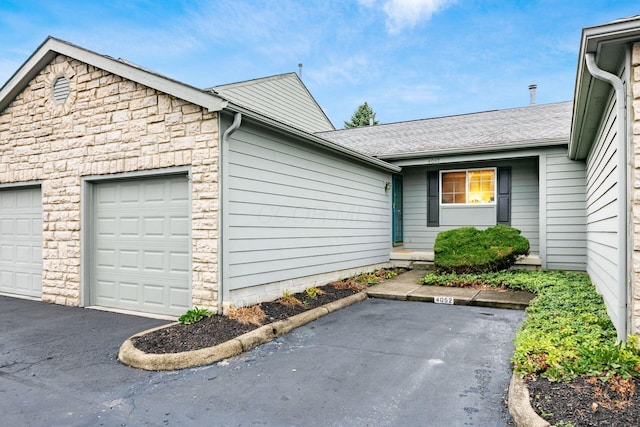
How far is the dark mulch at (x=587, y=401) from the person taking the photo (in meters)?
2.52

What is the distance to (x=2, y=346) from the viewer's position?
4.60m

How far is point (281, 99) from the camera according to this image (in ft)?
51.4

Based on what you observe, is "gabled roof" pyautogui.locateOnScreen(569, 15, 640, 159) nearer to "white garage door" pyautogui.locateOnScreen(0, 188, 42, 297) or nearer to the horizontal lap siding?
the horizontal lap siding

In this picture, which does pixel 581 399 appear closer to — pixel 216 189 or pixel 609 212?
pixel 609 212

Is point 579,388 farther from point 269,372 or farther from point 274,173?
point 274,173

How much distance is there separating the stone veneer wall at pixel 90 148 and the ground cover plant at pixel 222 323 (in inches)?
13.6

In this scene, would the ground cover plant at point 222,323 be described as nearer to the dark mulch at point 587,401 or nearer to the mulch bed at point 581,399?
the mulch bed at point 581,399

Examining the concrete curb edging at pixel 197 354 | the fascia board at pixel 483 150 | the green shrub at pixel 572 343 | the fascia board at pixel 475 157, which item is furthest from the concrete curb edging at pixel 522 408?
the fascia board at pixel 475 157

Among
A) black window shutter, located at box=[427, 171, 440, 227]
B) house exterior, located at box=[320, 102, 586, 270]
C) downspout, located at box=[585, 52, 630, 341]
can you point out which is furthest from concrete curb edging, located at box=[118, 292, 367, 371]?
black window shutter, located at box=[427, 171, 440, 227]

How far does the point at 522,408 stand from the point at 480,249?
6.05 m

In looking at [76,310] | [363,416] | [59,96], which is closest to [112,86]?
[59,96]

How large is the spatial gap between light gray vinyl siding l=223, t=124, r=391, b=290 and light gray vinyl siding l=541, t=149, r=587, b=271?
3730mm

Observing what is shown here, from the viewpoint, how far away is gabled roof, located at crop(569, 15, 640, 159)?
334 cm

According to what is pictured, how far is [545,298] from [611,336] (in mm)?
2200
